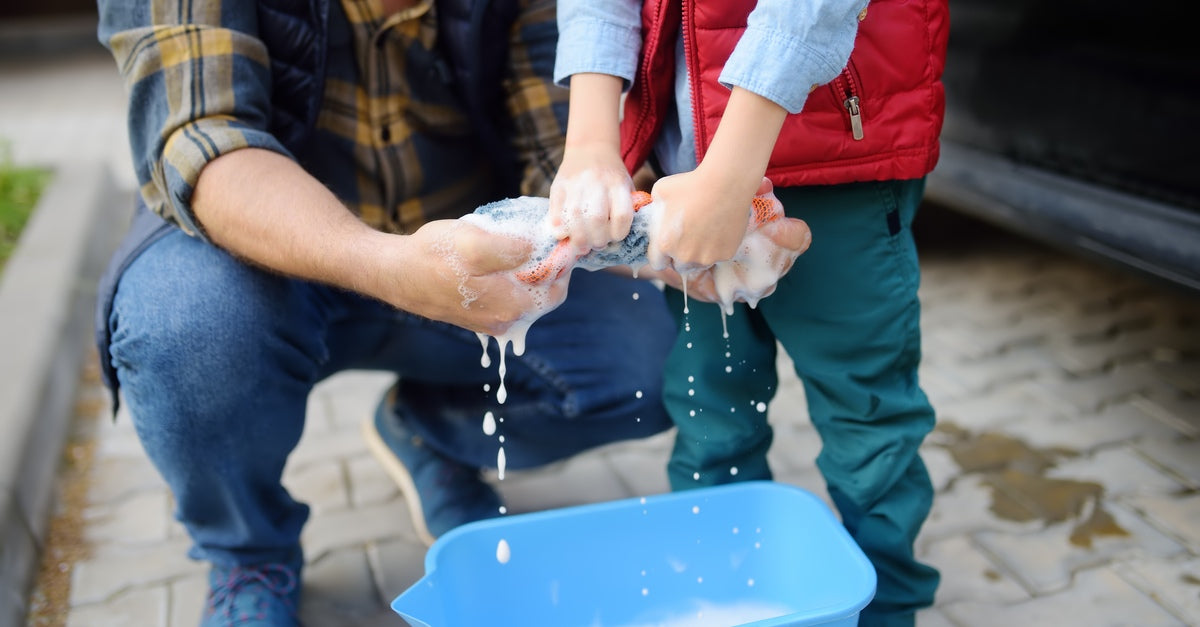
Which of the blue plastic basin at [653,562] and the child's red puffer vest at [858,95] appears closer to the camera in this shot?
the child's red puffer vest at [858,95]

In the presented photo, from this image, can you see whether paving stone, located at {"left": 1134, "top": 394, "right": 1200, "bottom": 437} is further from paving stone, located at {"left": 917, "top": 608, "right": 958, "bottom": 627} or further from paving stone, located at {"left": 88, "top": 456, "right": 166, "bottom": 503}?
paving stone, located at {"left": 88, "top": 456, "right": 166, "bottom": 503}

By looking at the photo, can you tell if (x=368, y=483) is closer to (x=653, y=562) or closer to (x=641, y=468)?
(x=641, y=468)

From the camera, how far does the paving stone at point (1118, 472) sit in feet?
5.62

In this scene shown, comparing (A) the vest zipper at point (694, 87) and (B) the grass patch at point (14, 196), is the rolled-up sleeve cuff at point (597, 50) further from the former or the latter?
(B) the grass patch at point (14, 196)

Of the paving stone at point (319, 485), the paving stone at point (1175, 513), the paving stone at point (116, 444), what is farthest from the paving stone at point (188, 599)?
the paving stone at point (1175, 513)

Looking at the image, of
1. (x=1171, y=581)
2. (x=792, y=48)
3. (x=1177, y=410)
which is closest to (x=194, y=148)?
(x=792, y=48)

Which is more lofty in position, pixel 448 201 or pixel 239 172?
pixel 239 172

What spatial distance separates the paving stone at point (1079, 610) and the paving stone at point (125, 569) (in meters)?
1.21

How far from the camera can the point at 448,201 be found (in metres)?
1.54

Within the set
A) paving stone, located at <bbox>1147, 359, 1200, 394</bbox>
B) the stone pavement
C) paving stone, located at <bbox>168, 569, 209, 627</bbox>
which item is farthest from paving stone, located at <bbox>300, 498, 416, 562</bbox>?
paving stone, located at <bbox>1147, 359, 1200, 394</bbox>

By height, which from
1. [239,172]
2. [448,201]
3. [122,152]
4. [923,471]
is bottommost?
[122,152]

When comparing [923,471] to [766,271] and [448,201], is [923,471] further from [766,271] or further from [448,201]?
[448,201]

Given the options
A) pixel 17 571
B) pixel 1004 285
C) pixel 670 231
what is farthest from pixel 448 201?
pixel 1004 285

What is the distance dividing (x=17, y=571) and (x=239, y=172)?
824 millimetres
